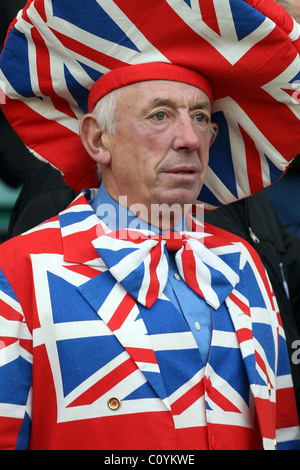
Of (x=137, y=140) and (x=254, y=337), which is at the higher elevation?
(x=137, y=140)

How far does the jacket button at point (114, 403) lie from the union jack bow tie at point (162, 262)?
0.27 metres

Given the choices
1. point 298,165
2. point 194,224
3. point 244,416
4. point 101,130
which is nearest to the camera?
point 244,416

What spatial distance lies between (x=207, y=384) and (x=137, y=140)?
0.73m

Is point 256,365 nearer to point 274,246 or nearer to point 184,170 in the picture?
point 184,170

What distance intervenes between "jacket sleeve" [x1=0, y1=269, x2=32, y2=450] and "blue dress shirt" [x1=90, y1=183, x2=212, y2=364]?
421mm

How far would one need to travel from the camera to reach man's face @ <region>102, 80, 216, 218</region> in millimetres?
2402

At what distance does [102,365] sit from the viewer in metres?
2.21

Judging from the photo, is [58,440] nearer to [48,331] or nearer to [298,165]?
[48,331]

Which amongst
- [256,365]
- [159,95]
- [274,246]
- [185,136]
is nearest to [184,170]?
[185,136]

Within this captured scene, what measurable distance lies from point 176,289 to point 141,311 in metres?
0.16

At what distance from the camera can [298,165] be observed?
4.20m

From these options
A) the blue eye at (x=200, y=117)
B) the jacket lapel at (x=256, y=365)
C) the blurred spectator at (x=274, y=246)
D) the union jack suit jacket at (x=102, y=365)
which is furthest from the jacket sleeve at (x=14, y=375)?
the blurred spectator at (x=274, y=246)

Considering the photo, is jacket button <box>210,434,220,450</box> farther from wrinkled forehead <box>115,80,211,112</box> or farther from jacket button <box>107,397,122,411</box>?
wrinkled forehead <box>115,80,211,112</box>
